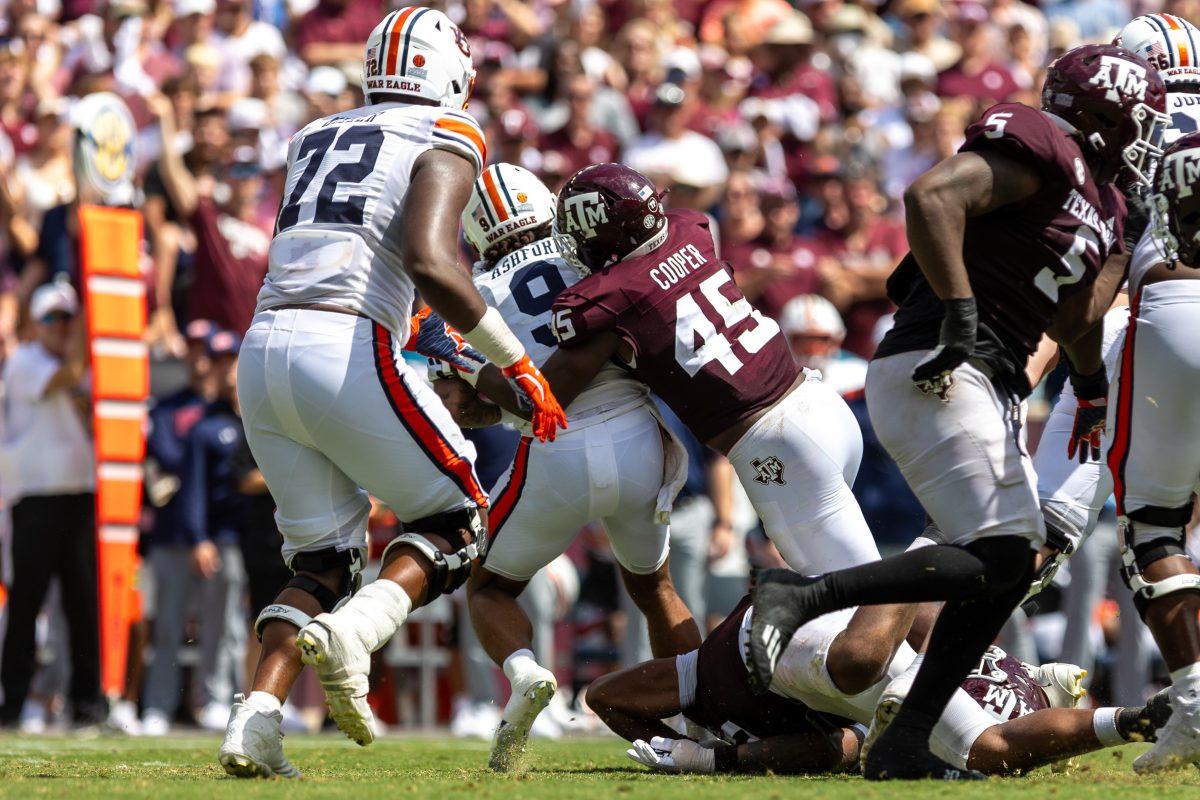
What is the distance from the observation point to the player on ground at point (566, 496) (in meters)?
6.08

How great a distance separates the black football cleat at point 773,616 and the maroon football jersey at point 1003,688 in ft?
3.02

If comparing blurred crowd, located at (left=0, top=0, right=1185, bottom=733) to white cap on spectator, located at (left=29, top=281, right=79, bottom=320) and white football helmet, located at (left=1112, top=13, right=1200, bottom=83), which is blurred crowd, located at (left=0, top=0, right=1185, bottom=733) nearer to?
white cap on spectator, located at (left=29, top=281, right=79, bottom=320)

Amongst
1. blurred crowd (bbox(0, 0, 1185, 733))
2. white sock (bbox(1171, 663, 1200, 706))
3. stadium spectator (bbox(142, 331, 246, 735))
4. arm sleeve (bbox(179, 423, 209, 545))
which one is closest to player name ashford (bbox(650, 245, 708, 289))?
white sock (bbox(1171, 663, 1200, 706))

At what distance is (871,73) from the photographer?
1352cm

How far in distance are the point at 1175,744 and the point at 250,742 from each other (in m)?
2.82

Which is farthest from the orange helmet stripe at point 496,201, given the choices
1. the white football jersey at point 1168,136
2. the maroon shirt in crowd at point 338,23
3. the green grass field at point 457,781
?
the maroon shirt in crowd at point 338,23

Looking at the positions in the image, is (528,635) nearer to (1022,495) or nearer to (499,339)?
(499,339)

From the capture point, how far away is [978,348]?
4.99 meters

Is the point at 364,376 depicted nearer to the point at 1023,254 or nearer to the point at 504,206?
the point at 504,206

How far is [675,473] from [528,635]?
805 mm

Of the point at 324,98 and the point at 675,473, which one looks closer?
the point at 675,473

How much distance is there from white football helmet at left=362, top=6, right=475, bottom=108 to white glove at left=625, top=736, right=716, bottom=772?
234cm

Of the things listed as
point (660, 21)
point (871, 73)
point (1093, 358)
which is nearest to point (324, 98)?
point (660, 21)

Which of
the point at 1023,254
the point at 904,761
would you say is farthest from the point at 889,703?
the point at 1023,254
